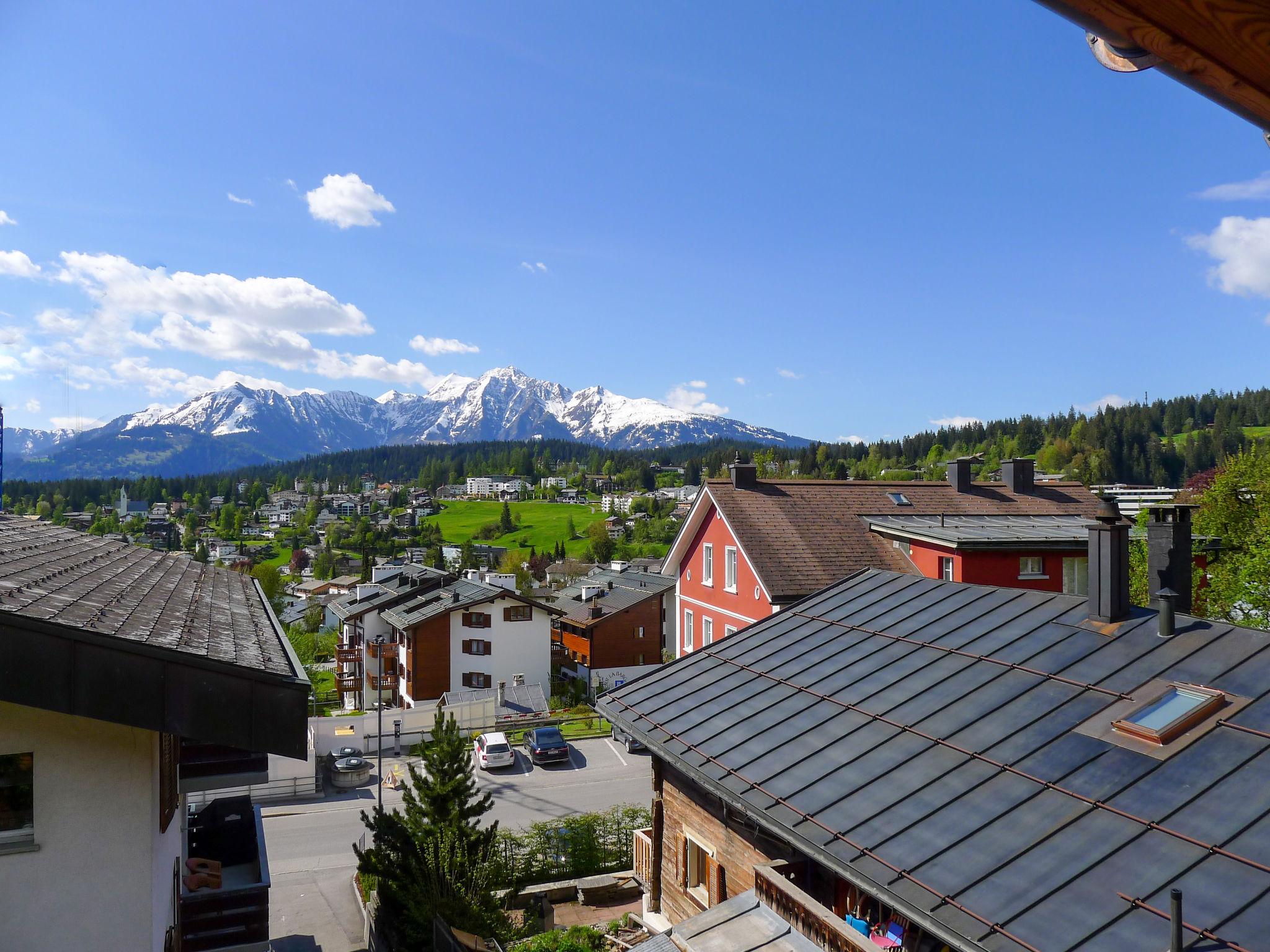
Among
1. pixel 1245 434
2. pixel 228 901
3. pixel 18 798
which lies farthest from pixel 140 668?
pixel 1245 434

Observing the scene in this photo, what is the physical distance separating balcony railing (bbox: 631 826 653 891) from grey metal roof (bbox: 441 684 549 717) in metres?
26.6

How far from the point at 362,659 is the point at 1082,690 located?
A: 176 ft

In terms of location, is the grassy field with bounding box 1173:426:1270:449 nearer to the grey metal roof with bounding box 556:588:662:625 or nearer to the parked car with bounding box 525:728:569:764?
the grey metal roof with bounding box 556:588:662:625

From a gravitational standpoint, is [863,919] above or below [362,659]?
above

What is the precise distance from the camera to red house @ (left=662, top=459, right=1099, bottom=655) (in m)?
25.1

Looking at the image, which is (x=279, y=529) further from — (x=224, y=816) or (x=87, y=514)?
(x=224, y=816)

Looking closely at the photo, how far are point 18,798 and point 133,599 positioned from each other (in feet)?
6.19

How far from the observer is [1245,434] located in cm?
12538

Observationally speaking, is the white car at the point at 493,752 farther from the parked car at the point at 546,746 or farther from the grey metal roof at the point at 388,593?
the grey metal roof at the point at 388,593

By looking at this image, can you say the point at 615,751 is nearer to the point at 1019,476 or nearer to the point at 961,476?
the point at 961,476

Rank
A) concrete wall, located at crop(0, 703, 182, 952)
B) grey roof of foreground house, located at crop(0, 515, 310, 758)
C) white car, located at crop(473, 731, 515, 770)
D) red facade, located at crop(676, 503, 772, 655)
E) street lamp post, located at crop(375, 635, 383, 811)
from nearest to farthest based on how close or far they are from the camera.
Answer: grey roof of foreground house, located at crop(0, 515, 310, 758)
concrete wall, located at crop(0, 703, 182, 952)
street lamp post, located at crop(375, 635, 383, 811)
red facade, located at crop(676, 503, 772, 655)
white car, located at crop(473, 731, 515, 770)

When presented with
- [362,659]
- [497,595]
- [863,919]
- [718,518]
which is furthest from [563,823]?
[362,659]

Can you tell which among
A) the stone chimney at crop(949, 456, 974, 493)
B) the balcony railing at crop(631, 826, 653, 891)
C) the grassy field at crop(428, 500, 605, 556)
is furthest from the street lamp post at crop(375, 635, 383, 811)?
the grassy field at crop(428, 500, 605, 556)

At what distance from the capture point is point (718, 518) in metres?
29.4
